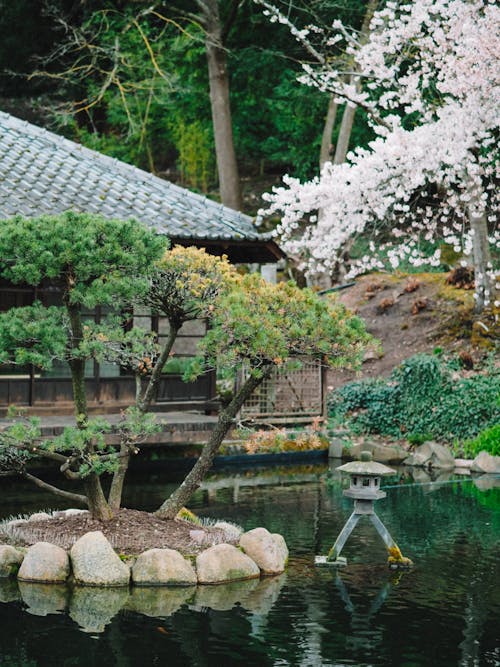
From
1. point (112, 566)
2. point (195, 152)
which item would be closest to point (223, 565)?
point (112, 566)

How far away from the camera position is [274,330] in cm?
975

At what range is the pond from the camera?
7527 millimetres

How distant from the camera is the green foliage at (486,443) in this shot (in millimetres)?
19016

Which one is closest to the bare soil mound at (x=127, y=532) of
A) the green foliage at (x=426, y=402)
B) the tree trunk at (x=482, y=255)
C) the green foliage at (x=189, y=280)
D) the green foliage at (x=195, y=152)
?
the green foliage at (x=189, y=280)

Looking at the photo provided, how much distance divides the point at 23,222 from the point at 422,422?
503 inches

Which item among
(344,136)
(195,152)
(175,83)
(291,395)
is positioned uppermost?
(175,83)

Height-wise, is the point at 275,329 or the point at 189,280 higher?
the point at 189,280

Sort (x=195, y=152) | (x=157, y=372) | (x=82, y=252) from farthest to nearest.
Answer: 1. (x=195, y=152)
2. (x=157, y=372)
3. (x=82, y=252)

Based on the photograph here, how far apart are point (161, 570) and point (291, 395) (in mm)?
12006

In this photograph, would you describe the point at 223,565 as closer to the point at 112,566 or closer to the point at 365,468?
the point at 112,566

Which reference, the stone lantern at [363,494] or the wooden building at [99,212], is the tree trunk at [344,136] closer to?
the wooden building at [99,212]

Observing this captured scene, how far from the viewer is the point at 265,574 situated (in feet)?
33.2

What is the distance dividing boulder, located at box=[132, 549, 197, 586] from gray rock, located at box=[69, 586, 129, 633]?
0.23 metres

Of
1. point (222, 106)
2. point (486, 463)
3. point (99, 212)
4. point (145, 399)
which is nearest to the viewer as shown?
point (145, 399)
